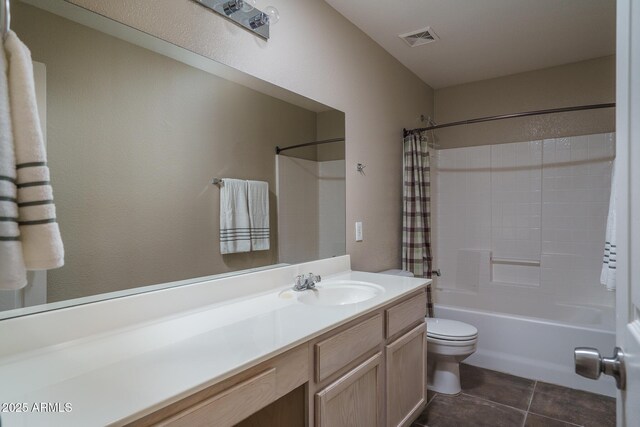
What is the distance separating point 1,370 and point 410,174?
262cm

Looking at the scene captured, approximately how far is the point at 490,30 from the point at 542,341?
2244 mm

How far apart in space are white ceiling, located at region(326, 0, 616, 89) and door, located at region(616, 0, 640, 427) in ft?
5.75

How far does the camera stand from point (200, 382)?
76 cm

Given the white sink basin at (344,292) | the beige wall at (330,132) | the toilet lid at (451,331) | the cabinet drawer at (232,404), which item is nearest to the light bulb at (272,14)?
the beige wall at (330,132)

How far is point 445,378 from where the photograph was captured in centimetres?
237

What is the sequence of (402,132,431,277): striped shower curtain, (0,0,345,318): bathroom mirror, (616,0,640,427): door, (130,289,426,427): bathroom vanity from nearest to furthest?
(616,0,640,427): door → (130,289,426,427): bathroom vanity → (0,0,345,318): bathroom mirror → (402,132,431,277): striped shower curtain

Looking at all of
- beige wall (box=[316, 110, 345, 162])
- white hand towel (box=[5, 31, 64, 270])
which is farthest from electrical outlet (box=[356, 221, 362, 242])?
white hand towel (box=[5, 31, 64, 270])

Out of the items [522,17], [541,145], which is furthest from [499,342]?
[522,17]

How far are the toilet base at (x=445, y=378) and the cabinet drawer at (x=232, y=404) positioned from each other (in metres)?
1.78

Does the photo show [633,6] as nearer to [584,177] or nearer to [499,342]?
[499,342]

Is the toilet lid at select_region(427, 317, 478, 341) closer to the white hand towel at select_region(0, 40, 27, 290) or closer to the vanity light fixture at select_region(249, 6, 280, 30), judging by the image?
the vanity light fixture at select_region(249, 6, 280, 30)

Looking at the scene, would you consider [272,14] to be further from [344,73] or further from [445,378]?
[445,378]

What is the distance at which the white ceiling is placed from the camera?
2.15 m

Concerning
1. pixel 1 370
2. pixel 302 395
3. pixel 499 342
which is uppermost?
pixel 1 370
